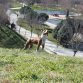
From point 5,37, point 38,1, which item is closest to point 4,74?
point 5,37

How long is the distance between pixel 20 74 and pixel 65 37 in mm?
21824

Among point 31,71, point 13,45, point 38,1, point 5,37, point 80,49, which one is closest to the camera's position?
point 31,71

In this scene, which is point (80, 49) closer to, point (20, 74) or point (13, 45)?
point (13, 45)

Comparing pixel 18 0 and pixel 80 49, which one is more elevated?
pixel 18 0

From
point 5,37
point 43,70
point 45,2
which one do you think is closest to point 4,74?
point 43,70

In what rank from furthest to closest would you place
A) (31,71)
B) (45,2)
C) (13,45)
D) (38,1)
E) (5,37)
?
(38,1)
(45,2)
(5,37)
(13,45)
(31,71)

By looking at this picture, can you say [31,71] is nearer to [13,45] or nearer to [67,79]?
[67,79]

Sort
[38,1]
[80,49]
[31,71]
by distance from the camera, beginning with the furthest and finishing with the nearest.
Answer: [38,1] → [80,49] → [31,71]

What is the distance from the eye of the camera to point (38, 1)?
272ft

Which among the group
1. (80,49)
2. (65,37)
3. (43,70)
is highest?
(43,70)

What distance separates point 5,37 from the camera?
2330cm

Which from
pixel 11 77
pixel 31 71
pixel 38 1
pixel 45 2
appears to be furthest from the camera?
pixel 38 1

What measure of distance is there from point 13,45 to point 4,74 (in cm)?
1722

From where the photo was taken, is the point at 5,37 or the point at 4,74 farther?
the point at 5,37
